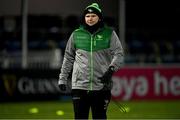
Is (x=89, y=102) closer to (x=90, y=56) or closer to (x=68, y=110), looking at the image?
(x=90, y=56)

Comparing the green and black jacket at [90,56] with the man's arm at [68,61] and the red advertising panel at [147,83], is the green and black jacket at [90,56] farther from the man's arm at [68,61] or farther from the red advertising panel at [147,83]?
the red advertising panel at [147,83]

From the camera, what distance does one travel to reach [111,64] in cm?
845

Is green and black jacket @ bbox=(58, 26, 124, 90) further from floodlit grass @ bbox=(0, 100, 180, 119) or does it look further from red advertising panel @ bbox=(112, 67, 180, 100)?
red advertising panel @ bbox=(112, 67, 180, 100)

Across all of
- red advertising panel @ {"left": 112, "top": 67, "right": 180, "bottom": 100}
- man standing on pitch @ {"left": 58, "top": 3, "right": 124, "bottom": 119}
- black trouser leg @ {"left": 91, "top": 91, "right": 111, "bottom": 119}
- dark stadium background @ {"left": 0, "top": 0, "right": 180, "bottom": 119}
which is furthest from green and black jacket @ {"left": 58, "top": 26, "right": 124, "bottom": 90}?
red advertising panel @ {"left": 112, "top": 67, "right": 180, "bottom": 100}

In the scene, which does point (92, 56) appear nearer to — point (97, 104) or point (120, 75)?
point (97, 104)

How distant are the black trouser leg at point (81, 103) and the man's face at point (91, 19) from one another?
2.76 ft

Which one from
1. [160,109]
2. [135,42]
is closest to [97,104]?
[160,109]

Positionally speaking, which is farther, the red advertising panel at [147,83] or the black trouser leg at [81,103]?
the red advertising panel at [147,83]

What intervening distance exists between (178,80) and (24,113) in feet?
20.4

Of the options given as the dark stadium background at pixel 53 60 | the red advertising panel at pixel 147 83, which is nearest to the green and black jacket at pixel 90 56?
the dark stadium background at pixel 53 60

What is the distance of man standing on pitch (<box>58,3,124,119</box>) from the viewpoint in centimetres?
841

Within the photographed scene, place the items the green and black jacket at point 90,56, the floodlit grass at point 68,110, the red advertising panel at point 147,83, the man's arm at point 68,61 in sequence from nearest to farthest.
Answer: the green and black jacket at point 90,56 → the man's arm at point 68,61 → the floodlit grass at point 68,110 → the red advertising panel at point 147,83

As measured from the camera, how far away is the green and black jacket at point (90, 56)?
8.41m

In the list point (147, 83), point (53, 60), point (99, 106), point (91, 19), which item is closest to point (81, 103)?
point (99, 106)
